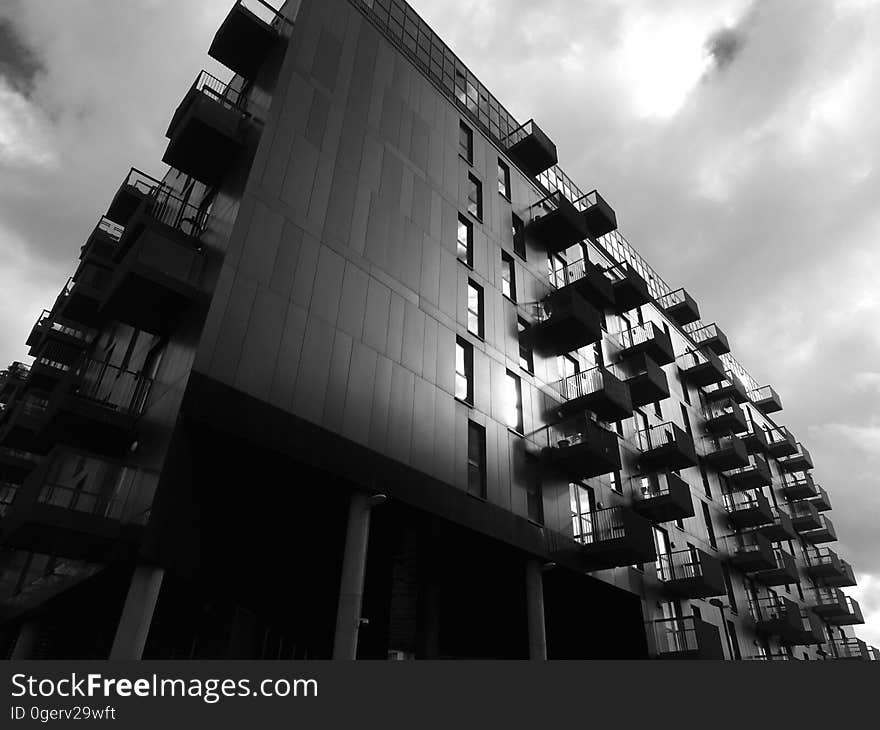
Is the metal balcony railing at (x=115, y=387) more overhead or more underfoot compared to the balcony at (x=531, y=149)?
more underfoot

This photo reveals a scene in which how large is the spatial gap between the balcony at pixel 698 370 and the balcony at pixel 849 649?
21264mm

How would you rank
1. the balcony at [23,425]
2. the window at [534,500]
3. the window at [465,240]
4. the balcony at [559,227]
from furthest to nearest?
the balcony at [559,227] → the balcony at [23,425] → the window at [465,240] → the window at [534,500]

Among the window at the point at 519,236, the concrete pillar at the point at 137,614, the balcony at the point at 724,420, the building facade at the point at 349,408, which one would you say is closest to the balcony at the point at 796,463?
the balcony at the point at 724,420

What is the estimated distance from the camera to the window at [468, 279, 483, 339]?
74.0 feet

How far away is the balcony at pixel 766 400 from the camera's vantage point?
58000 mm

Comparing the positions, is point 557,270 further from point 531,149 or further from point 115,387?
point 115,387

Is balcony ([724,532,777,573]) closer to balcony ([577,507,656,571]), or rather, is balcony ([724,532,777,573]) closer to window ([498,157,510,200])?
balcony ([577,507,656,571])

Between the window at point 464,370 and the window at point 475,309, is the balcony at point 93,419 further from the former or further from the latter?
the window at point 475,309

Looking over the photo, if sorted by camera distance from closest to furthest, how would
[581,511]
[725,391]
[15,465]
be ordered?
[581,511]
[15,465]
[725,391]

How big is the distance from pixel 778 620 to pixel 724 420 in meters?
11.8

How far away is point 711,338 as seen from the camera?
46219mm

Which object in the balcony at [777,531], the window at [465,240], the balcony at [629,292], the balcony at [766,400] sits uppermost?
the balcony at [766,400]

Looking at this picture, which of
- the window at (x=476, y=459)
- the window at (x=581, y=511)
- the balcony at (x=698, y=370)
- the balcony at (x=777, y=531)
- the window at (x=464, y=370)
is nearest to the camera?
the window at (x=476, y=459)

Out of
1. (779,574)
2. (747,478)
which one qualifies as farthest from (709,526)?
(747,478)
